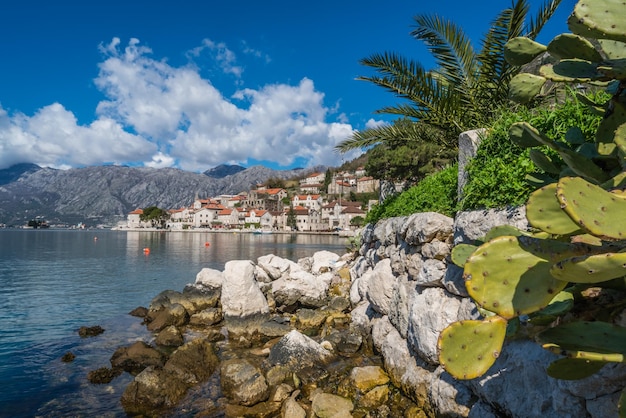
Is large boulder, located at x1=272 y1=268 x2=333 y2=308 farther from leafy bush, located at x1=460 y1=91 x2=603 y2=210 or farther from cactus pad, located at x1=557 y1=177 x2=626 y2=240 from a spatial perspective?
cactus pad, located at x1=557 y1=177 x2=626 y2=240

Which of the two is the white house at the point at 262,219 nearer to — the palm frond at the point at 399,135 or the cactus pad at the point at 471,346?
the palm frond at the point at 399,135

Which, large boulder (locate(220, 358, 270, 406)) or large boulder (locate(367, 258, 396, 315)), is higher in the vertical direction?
large boulder (locate(367, 258, 396, 315))

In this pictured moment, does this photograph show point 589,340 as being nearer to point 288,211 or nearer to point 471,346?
point 471,346

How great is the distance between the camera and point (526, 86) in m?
3.93

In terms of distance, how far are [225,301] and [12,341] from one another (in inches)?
283

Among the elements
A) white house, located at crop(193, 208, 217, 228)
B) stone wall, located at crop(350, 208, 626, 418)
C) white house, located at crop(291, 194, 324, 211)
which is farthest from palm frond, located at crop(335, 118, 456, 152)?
white house, located at crop(193, 208, 217, 228)

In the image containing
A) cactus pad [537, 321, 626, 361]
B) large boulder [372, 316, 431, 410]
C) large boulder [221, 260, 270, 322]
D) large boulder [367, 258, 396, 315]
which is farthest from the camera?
large boulder [221, 260, 270, 322]

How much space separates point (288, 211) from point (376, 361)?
11445cm

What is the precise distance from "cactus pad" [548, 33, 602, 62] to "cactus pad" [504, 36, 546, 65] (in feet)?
0.85

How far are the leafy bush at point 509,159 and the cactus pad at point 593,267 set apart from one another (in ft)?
7.66

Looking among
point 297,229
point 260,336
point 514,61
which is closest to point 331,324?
point 260,336

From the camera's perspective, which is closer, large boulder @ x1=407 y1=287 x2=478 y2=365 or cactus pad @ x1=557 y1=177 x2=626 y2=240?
cactus pad @ x1=557 y1=177 x2=626 y2=240

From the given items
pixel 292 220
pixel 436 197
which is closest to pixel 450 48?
pixel 436 197

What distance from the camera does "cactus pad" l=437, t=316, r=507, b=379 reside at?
8.65 ft
